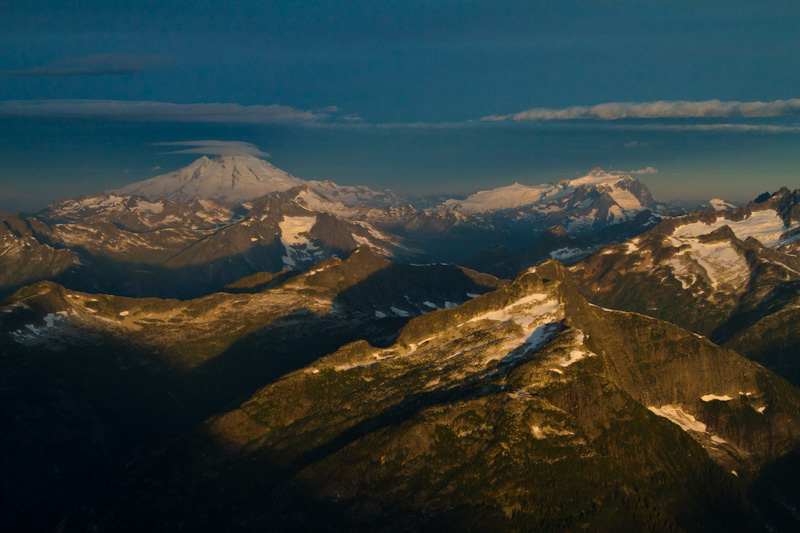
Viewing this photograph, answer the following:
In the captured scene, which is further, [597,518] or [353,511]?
[353,511]

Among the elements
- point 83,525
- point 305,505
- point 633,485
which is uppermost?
point 633,485

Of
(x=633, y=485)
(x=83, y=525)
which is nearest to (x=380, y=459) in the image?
(x=633, y=485)

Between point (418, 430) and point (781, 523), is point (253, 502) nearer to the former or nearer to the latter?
point (418, 430)

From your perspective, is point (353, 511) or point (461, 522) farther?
point (353, 511)

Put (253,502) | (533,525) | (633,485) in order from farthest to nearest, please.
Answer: (253,502)
(633,485)
(533,525)

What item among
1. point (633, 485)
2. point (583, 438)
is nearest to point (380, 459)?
point (583, 438)

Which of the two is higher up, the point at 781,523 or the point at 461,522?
the point at 461,522

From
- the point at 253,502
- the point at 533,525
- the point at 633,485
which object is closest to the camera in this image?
the point at 533,525

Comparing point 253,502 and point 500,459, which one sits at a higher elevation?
point 500,459

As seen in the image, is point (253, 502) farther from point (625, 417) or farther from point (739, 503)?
point (739, 503)
